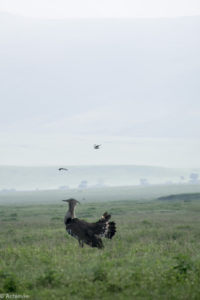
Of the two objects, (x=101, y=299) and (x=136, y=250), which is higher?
(x=136, y=250)

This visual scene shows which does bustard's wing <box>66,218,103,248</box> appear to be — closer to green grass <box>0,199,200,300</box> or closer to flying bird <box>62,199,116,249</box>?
flying bird <box>62,199,116,249</box>

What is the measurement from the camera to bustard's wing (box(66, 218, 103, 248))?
1992 cm

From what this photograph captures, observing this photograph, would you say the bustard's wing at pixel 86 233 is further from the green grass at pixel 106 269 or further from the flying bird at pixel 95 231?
the green grass at pixel 106 269

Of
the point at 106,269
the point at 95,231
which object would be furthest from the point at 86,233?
the point at 106,269

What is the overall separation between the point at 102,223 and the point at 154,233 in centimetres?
705

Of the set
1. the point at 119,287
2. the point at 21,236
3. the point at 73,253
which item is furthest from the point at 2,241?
the point at 119,287

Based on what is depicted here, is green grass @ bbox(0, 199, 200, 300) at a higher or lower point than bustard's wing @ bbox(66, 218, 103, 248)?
lower

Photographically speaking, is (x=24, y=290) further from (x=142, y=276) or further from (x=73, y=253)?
(x=73, y=253)

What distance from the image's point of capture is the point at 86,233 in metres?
20.1

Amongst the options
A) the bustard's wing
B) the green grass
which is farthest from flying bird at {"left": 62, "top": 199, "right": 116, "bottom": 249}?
the green grass

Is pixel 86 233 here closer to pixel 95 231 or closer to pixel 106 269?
pixel 95 231

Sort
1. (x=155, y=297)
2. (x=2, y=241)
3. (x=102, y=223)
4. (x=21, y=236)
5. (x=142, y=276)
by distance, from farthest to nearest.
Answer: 1. (x=21, y=236)
2. (x=2, y=241)
3. (x=102, y=223)
4. (x=142, y=276)
5. (x=155, y=297)

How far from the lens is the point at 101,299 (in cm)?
1317

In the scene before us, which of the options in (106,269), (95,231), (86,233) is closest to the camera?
(106,269)
